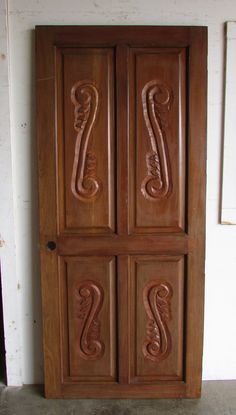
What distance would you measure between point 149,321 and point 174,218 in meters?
0.66

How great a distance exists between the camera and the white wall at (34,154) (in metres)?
2.17

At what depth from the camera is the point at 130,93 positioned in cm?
217

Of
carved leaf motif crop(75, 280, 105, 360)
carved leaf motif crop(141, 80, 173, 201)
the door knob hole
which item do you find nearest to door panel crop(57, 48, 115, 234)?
the door knob hole

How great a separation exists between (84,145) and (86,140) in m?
0.03

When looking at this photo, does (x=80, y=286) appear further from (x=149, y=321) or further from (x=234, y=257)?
(x=234, y=257)

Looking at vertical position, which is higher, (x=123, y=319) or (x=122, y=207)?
(x=122, y=207)

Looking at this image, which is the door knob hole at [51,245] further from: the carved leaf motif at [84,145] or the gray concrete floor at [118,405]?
the gray concrete floor at [118,405]

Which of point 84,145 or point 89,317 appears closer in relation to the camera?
point 84,145

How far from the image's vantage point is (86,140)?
7.20 ft

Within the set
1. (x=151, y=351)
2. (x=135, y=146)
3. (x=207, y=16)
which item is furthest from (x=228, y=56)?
(x=151, y=351)

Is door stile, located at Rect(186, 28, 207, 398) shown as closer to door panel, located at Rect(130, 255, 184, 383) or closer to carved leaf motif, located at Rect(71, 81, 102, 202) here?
door panel, located at Rect(130, 255, 184, 383)

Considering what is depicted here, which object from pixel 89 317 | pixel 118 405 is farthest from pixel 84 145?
pixel 118 405

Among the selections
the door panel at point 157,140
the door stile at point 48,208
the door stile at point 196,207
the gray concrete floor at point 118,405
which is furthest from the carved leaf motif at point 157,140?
the gray concrete floor at point 118,405

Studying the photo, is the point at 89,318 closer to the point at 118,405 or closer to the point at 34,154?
the point at 118,405
